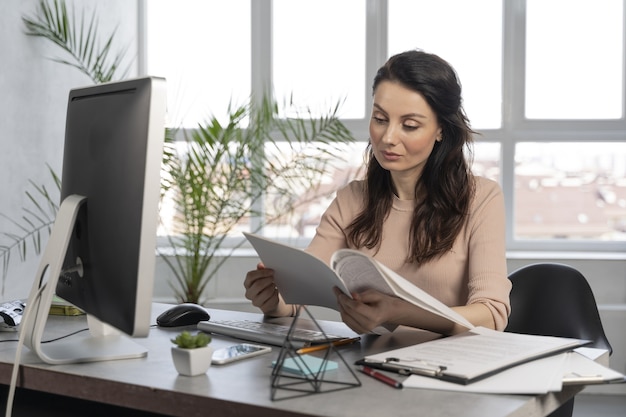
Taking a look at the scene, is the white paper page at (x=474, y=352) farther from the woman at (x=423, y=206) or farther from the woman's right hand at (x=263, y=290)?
the woman's right hand at (x=263, y=290)

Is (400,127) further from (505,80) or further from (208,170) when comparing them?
(505,80)

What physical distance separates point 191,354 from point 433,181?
3.65 feet

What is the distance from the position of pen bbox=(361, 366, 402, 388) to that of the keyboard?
0.71 feet

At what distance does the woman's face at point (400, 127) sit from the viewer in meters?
2.21

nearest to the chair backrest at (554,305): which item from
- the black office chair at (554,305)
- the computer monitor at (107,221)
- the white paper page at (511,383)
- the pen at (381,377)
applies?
the black office chair at (554,305)

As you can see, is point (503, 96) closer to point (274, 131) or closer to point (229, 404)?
point (274, 131)

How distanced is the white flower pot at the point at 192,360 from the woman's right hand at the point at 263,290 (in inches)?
20.0

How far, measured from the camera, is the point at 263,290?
2006 millimetres

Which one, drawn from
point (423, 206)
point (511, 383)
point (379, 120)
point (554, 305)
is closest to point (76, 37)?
point (379, 120)

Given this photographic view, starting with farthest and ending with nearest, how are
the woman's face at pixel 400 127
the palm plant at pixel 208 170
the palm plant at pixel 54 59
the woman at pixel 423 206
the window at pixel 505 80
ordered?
1. the window at pixel 505 80
2. the palm plant at pixel 208 170
3. the palm plant at pixel 54 59
4. the woman's face at pixel 400 127
5. the woman at pixel 423 206

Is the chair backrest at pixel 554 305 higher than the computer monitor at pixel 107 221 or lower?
lower

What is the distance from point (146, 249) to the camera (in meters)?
1.32

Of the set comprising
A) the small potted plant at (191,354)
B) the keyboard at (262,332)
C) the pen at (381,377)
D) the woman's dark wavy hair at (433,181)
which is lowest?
the keyboard at (262,332)

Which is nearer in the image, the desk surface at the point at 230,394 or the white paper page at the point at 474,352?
the desk surface at the point at 230,394
